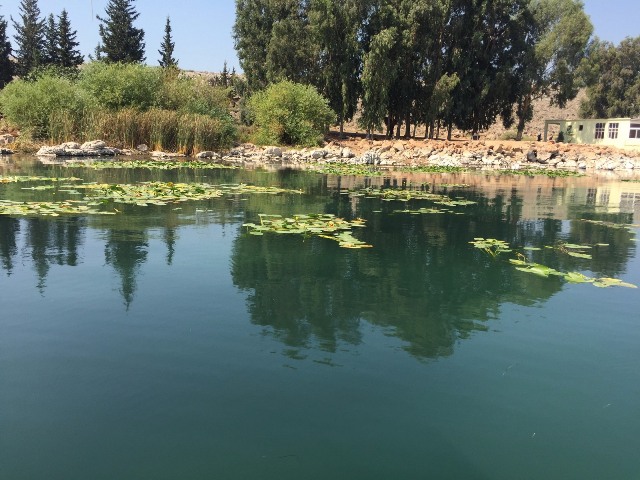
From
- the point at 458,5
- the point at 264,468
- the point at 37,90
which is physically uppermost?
the point at 458,5

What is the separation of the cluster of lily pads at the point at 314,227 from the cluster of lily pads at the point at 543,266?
69.5 inches

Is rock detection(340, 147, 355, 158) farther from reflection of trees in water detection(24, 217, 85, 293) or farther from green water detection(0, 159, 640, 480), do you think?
green water detection(0, 159, 640, 480)

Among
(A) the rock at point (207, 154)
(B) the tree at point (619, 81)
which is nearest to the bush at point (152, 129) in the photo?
(A) the rock at point (207, 154)

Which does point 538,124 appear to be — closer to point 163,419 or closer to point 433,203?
point 433,203

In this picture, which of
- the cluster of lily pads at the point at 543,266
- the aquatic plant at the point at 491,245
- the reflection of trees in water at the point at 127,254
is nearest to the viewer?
the reflection of trees in water at the point at 127,254

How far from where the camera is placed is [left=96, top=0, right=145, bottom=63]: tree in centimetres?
4888

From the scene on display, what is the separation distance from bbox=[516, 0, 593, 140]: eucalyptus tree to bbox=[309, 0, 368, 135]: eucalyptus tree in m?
13.0

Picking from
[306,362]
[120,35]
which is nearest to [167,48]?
[120,35]

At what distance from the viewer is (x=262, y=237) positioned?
7.91 m

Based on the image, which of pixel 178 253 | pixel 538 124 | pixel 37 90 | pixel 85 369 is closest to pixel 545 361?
pixel 85 369

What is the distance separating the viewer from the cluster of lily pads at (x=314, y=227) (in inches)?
308

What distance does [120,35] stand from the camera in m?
49.0

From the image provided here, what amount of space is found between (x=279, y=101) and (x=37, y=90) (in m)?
14.2

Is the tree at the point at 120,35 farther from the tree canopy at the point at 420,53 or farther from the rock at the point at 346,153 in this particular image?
the rock at the point at 346,153
